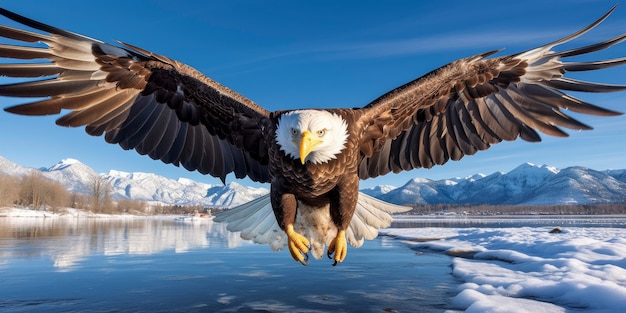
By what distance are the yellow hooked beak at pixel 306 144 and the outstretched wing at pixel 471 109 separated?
1015 mm

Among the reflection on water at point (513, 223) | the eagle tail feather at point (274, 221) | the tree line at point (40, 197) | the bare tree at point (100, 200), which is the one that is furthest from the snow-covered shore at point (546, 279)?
the bare tree at point (100, 200)

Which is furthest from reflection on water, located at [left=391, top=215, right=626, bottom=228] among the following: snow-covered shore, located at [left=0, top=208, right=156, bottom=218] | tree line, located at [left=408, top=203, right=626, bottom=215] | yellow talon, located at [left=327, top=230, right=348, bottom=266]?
snow-covered shore, located at [left=0, top=208, right=156, bottom=218]

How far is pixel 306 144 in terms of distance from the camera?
3514mm

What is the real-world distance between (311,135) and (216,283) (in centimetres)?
803

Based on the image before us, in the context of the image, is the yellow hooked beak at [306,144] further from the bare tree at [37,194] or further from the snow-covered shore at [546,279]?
the bare tree at [37,194]

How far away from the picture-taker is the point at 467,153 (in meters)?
5.29

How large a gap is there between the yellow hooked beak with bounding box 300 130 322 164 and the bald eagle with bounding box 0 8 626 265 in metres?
0.02

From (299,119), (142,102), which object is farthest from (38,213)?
(299,119)

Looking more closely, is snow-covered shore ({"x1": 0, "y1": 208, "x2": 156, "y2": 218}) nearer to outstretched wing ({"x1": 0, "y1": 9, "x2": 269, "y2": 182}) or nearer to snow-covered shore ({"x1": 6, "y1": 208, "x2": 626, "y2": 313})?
snow-covered shore ({"x1": 6, "y1": 208, "x2": 626, "y2": 313})

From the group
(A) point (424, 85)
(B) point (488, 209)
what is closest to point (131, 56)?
(A) point (424, 85)

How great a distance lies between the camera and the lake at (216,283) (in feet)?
27.8

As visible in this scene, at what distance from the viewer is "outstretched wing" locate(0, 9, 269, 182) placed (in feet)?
14.2

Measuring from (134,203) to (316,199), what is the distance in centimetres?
12906

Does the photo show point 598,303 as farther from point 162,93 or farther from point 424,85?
point 162,93
